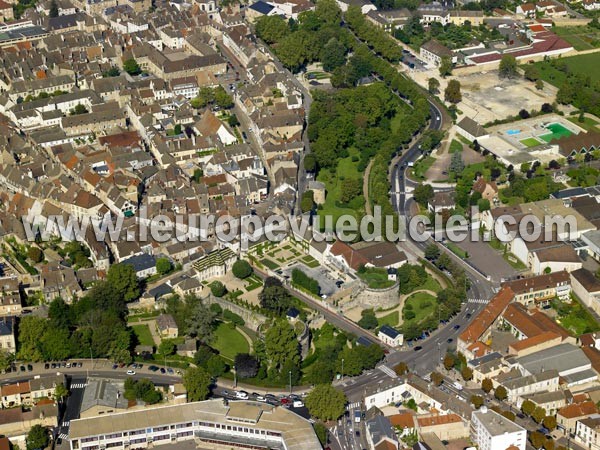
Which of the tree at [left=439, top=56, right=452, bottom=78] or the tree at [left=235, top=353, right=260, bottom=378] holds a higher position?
the tree at [left=235, top=353, right=260, bottom=378]

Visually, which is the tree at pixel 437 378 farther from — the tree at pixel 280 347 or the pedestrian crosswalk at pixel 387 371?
the tree at pixel 280 347

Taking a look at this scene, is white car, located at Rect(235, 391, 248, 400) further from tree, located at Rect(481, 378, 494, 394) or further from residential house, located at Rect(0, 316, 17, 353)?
residential house, located at Rect(0, 316, 17, 353)

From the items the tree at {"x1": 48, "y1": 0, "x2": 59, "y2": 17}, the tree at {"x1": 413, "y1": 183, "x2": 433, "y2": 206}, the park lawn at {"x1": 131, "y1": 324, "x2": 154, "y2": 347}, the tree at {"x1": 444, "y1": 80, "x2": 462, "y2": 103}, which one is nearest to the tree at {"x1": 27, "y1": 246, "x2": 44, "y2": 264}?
the park lawn at {"x1": 131, "y1": 324, "x2": 154, "y2": 347}

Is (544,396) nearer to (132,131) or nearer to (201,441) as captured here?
(201,441)

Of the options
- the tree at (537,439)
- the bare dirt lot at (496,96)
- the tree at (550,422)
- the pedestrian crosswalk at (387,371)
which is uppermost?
the tree at (537,439)

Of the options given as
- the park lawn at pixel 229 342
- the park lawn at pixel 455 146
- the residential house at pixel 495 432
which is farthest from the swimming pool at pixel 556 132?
the residential house at pixel 495 432

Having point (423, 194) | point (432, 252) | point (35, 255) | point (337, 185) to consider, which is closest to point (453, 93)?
point (337, 185)

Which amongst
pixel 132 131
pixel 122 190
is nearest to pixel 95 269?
pixel 122 190
